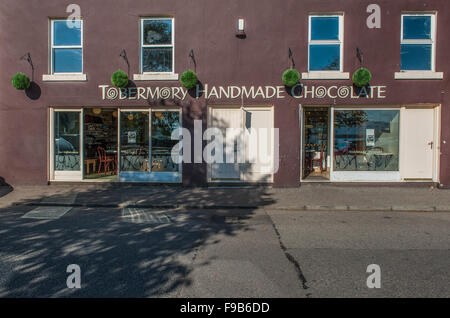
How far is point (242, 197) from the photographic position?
28.3 ft

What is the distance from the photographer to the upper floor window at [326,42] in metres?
10.1

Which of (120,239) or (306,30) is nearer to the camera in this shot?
(120,239)

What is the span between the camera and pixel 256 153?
409 inches

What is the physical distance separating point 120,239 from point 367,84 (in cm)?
916

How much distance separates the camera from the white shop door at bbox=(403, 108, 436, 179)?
10.2m

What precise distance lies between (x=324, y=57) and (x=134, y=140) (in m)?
7.42

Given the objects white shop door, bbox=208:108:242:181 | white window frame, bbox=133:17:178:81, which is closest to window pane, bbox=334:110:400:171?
white shop door, bbox=208:108:242:181

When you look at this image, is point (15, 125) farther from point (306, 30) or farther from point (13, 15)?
point (306, 30)

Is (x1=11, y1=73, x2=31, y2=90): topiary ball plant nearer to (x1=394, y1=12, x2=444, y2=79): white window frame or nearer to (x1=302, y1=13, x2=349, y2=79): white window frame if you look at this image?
(x1=302, y1=13, x2=349, y2=79): white window frame

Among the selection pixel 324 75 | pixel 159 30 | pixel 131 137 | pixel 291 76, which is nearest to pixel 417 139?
pixel 324 75
